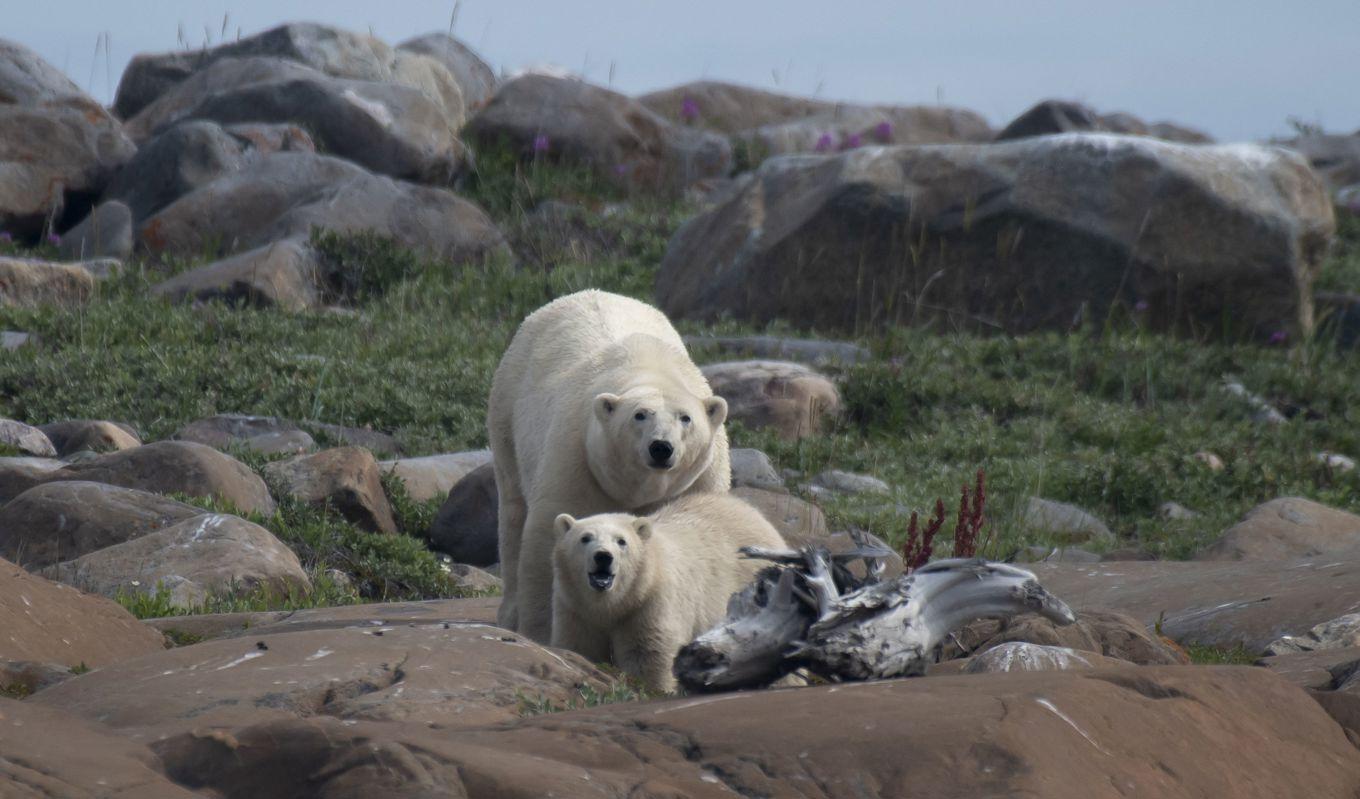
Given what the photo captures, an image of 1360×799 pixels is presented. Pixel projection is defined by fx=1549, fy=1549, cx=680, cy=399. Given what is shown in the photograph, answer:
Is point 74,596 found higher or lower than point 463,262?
higher

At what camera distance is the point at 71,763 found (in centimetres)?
317

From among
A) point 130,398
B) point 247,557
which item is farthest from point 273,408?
point 247,557

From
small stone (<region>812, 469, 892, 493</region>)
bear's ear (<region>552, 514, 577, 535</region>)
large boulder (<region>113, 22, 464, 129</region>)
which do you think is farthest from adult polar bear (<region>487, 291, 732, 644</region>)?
large boulder (<region>113, 22, 464, 129</region>)

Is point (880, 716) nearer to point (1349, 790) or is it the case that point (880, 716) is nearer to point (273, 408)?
point (1349, 790)

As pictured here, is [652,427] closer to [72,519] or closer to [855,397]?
[72,519]

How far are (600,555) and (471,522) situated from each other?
3.77 m

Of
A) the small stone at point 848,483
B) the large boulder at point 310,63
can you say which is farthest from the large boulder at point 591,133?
the small stone at point 848,483

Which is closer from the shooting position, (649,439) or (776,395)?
(649,439)

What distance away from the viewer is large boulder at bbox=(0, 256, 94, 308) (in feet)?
44.4

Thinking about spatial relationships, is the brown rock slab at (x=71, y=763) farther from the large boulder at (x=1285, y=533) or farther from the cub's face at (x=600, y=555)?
the large boulder at (x=1285, y=533)

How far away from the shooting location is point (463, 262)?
16047mm

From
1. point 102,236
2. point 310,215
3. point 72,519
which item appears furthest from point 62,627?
point 102,236

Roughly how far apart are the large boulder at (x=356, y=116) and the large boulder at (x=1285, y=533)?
12233 mm

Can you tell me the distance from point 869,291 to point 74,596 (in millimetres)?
10197
